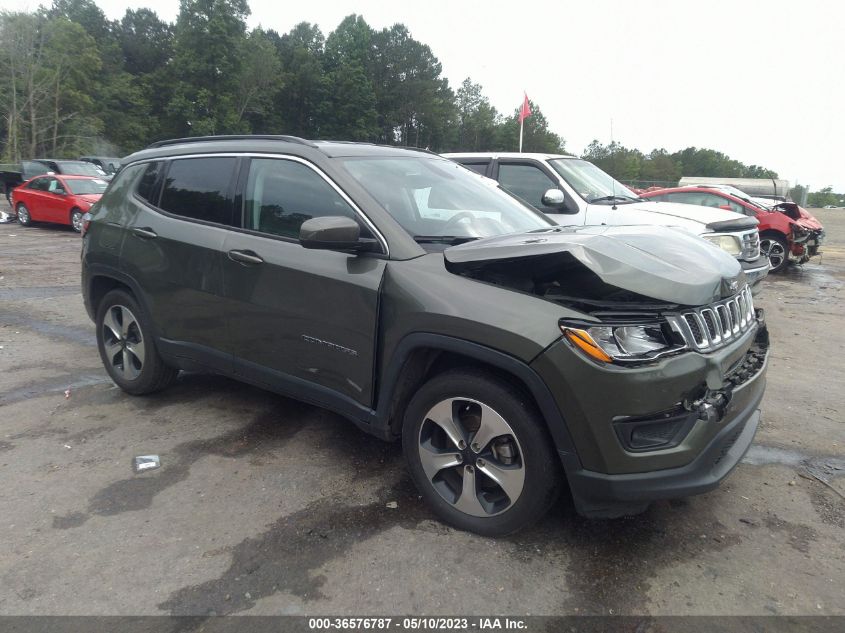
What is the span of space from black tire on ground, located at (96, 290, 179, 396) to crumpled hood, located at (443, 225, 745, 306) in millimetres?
2590

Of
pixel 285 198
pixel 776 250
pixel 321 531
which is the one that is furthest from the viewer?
pixel 776 250

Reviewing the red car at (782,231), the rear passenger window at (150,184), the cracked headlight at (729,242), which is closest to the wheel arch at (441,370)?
the rear passenger window at (150,184)

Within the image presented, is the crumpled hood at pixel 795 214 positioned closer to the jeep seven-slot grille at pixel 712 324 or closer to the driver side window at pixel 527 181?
the driver side window at pixel 527 181

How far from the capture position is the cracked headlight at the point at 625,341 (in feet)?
8.21

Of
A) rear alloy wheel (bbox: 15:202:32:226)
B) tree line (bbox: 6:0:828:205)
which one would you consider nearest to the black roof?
rear alloy wheel (bbox: 15:202:32:226)

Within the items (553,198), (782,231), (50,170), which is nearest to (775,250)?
(782,231)

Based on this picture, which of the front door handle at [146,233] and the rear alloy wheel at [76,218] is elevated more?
the front door handle at [146,233]

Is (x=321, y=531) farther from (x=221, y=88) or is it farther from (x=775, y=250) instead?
(x=221, y=88)

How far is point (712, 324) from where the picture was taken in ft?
9.05

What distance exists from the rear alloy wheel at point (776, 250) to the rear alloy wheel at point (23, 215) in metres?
18.6

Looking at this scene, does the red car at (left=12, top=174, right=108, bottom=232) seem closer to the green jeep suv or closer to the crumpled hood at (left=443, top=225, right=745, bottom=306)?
the green jeep suv

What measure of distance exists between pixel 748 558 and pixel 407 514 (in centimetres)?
157

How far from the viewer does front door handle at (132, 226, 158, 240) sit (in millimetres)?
4277

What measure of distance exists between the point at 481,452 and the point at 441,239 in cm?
113
